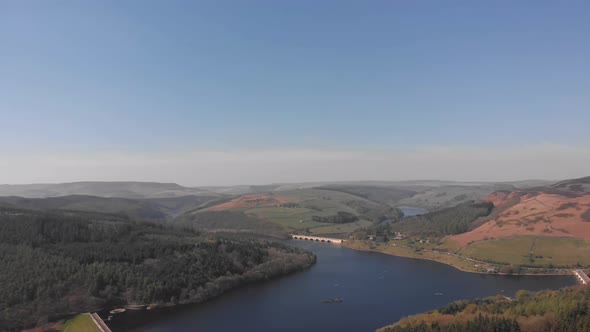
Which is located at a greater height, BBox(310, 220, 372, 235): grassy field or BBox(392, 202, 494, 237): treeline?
BBox(392, 202, 494, 237): treeline

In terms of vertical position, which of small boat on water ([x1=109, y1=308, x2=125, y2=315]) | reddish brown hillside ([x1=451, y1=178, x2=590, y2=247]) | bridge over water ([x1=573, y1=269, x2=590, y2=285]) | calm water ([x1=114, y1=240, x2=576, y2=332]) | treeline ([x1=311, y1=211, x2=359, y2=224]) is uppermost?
reddish brown hillside ([x1=451, y1=178, x2=590, y2=247])

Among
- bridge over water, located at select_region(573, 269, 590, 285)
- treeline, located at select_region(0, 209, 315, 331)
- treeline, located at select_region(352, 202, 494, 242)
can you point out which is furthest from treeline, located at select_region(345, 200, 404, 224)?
bridge over water, located at select_region(573, 269, 590, 285)

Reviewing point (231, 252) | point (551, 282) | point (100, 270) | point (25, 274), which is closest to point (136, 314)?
point (100, 270)

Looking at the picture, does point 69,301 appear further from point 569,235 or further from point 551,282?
point 569,235

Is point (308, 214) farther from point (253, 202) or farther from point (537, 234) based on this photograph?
point (537, 234)

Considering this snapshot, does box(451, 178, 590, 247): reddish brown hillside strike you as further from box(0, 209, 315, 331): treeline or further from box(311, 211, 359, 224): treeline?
box(311, 211, 359, 224): treeline

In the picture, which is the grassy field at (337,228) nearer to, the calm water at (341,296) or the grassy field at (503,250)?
the calm water at (341,296)

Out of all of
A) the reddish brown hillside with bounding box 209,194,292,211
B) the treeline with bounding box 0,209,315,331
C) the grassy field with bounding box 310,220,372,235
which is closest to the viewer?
the treeline with bounding box 0,209,315,331
